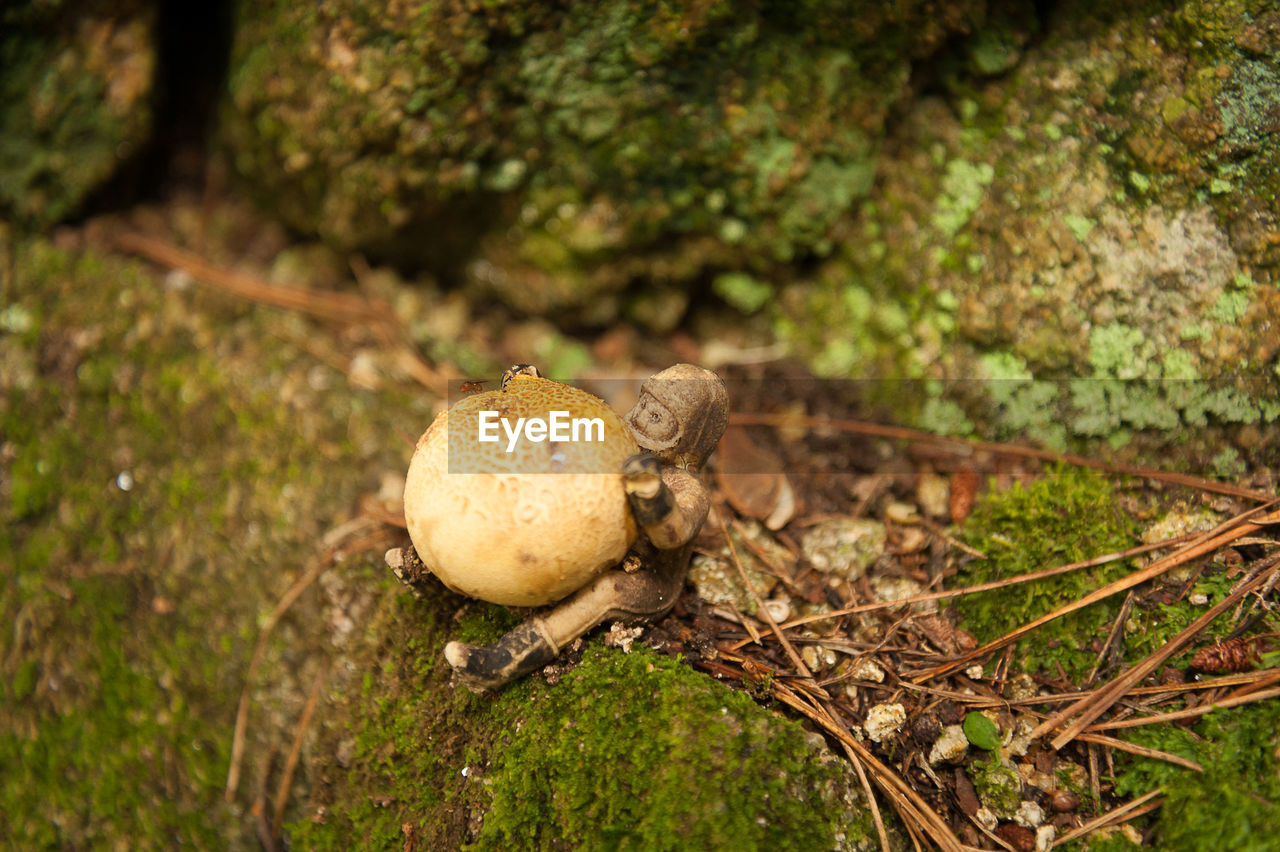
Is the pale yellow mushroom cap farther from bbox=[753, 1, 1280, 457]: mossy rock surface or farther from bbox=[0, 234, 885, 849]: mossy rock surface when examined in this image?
bbox=[753, 1, 1280, 457]: mossy rock surface

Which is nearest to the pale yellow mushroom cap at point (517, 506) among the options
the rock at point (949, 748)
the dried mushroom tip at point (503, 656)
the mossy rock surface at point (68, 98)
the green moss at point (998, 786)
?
the dried mushroom tip at point (503, 656)

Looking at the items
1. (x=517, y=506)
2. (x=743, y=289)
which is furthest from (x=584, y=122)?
(x=517, y=506)

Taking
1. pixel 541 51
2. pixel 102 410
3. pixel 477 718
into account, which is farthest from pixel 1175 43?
pixel 102 410

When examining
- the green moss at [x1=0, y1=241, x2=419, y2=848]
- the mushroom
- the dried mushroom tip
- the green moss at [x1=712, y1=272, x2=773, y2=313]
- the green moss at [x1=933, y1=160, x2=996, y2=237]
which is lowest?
the green moss at [x1=0, y1=241, x2=419, y2=848]

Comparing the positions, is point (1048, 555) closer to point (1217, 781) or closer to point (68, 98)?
point (1217, 781)

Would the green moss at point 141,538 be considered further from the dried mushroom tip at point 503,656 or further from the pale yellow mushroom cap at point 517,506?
the pale yellow mushroom cap at point 517,506

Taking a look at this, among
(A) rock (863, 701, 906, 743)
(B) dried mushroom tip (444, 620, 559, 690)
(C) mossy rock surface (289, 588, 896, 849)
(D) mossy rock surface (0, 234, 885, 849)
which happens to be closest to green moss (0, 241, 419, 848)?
(D) mossy rock surface (0, 234, 885, 849)

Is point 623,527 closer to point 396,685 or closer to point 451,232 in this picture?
point 396,685
